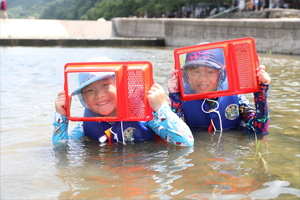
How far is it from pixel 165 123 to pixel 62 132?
0.94m

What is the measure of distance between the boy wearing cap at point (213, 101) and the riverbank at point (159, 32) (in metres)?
10.4

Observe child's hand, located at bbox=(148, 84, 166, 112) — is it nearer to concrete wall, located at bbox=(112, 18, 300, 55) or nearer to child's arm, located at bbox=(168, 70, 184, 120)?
child's arm, located at bbox=(168, 70, 184, 120)

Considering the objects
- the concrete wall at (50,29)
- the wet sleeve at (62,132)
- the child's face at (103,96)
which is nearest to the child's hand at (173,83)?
the child's face at (103,96)

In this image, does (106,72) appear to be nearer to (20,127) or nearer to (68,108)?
(68,108)

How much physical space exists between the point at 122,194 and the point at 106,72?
113 centimetres

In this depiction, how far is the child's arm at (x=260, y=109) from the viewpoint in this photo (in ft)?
12.2

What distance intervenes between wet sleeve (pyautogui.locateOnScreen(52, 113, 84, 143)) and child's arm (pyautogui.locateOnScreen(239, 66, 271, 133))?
160cm

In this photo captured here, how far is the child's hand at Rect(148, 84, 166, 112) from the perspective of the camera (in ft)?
10.8

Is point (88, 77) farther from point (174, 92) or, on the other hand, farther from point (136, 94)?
point (174, 92)

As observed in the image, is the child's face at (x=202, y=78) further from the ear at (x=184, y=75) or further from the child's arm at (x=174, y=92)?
the child's arm at (x=174, y=92)

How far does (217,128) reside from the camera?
421 cm

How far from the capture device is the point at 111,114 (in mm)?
3422

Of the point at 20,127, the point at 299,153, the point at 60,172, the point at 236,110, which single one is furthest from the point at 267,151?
the point at 20,127

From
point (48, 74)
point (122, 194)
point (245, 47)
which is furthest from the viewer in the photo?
point (48, 74)
